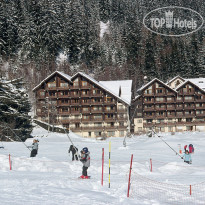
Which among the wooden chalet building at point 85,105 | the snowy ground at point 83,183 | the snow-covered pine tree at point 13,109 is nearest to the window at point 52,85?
the wooden chalet building at point 85,105

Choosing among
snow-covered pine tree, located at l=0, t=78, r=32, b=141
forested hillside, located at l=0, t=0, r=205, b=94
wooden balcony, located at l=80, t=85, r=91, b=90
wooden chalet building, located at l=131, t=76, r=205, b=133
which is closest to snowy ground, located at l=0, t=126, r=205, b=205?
snow-covered pine tree, located at l=0, t=78, r=32, b=141

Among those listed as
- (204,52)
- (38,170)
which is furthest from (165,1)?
(38,170)

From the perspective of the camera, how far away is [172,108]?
2511 inches

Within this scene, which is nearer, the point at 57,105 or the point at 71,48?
the point at 57,105

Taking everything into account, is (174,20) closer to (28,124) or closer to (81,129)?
(81,129)

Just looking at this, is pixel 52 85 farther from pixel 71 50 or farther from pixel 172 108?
pixel 172 108

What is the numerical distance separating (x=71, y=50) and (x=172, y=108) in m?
33.4

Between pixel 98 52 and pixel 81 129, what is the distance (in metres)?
33.7

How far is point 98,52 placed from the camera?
87125 millimetres
